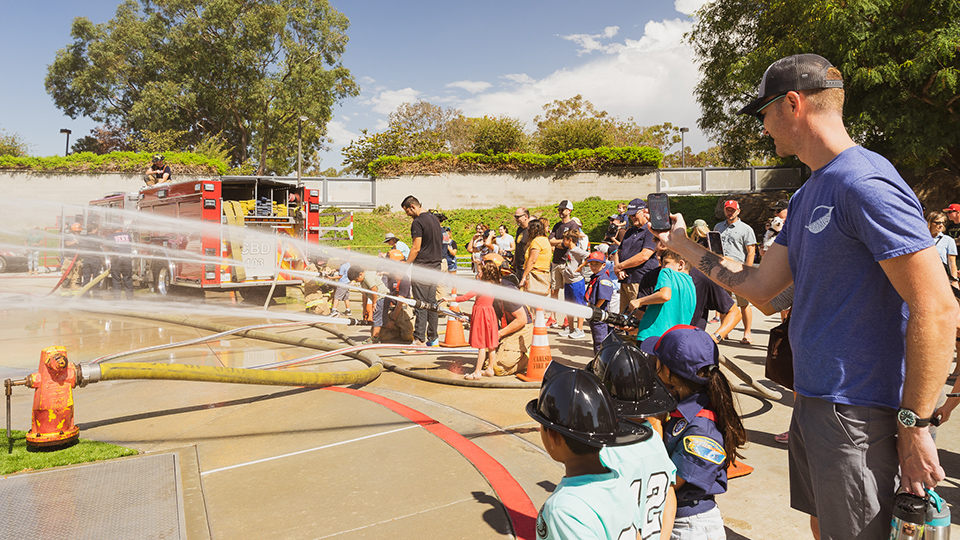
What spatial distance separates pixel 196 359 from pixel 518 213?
5.20m

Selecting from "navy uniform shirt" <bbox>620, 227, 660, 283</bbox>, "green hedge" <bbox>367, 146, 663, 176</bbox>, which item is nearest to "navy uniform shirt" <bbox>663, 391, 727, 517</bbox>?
"navy uniform shirt" <bbox>620, 227, 660, 283</bbox>

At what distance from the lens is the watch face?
5.31 feet

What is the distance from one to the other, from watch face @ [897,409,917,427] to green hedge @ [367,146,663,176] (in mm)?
29514

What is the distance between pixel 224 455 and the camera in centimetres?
396

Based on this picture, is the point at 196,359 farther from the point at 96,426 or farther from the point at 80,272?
the point at 80,272

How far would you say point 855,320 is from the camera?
1756mm

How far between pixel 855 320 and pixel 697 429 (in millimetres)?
779

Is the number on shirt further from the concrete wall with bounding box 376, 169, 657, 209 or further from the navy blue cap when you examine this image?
the concrete wall with bounding box 376, 169, 657, 209

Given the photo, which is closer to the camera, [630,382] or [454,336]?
[630,382]

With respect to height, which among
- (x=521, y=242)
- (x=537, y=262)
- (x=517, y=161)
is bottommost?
(x=537, y=262)

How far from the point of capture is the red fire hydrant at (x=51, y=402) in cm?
390

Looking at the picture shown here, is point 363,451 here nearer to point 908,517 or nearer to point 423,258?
point 908,517

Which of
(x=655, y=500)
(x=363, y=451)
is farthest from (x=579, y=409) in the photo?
(x=363, y=451)

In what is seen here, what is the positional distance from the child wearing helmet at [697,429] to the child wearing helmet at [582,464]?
0.60 m
